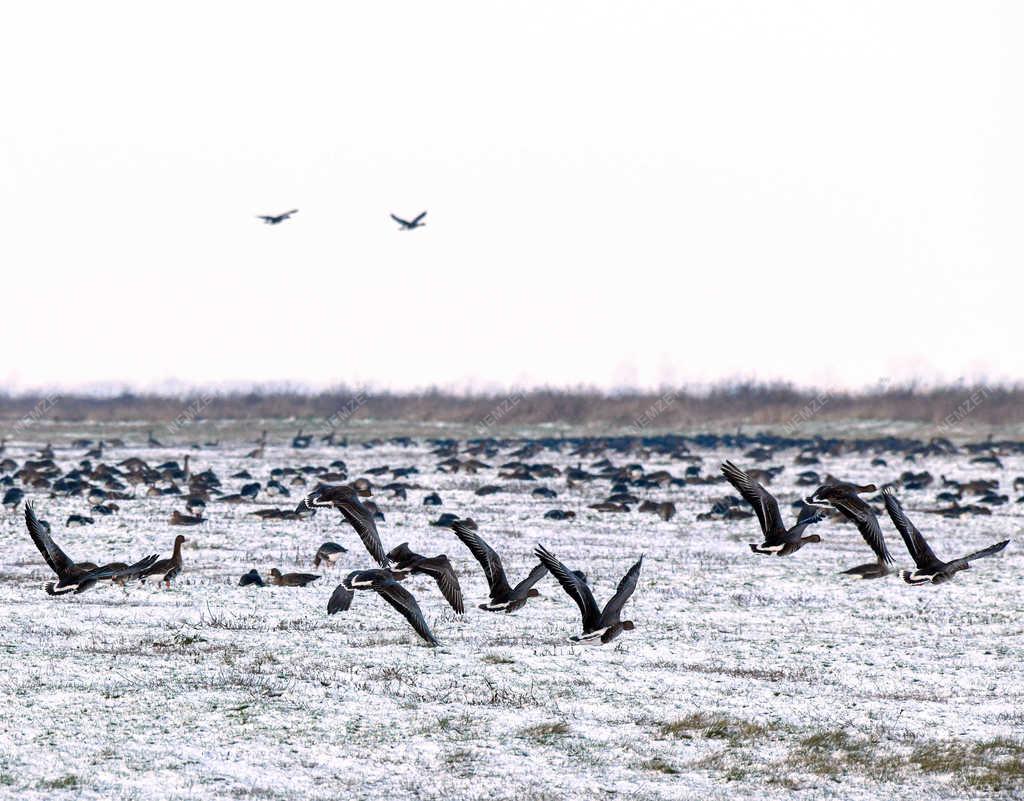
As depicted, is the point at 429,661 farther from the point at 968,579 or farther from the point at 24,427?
the point at 24,427

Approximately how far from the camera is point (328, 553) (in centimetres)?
2072

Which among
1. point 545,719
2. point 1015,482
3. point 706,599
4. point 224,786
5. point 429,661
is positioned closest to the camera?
point 224,786

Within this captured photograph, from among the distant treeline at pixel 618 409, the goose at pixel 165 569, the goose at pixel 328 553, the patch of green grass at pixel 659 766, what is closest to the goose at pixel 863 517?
the patch of green grass at pixel 659 766

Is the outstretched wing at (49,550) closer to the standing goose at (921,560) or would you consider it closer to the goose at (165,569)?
the goose at (165,569)

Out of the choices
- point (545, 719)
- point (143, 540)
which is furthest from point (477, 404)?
point (545, 719)

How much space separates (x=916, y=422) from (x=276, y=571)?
52634 millimetres

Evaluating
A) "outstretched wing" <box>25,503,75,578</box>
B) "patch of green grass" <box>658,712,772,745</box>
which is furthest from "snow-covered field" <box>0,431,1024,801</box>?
"outstretched wing" <box>25,503,75,578</box>

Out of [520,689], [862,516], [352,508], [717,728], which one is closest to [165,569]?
[352,508]

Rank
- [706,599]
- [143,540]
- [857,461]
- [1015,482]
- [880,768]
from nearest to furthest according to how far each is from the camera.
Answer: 1. [880,768]
2. [706,599]
3. [143,540]
4. [1015,482]
5. [857,461]

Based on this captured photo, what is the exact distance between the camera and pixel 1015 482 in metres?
35.3

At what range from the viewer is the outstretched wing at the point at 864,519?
12790mm

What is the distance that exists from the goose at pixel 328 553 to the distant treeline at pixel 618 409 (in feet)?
156

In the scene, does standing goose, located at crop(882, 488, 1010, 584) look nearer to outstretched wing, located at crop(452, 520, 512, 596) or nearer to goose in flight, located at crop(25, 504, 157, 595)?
outstretched wing, located at crop(452, 520, 512, 596)

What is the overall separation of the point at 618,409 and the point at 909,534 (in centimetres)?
6024
